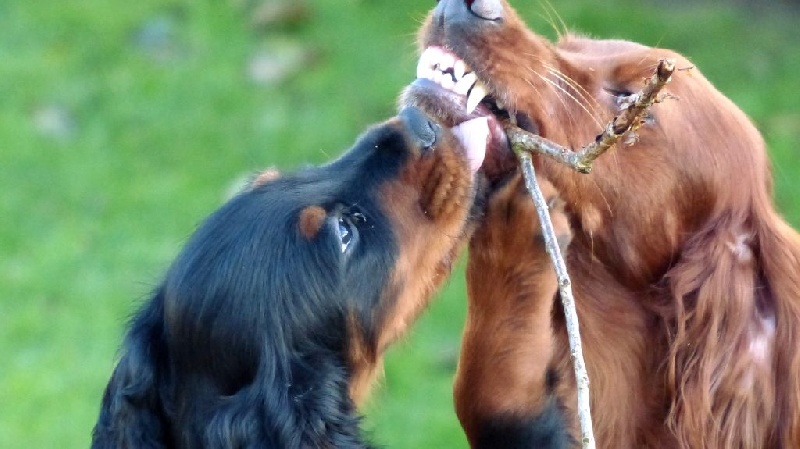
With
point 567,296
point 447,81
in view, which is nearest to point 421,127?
point 447,81

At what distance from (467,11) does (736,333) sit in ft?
3.83

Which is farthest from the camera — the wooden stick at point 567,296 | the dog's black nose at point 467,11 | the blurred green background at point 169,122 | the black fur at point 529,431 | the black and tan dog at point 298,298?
the blurred green background at point 169,122

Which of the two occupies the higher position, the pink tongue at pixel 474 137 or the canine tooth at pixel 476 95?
the canine tooth at pixel 476 95

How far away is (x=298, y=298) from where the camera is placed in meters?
3.13

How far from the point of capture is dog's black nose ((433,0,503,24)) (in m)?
3.20

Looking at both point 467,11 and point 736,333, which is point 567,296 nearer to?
point 736,333

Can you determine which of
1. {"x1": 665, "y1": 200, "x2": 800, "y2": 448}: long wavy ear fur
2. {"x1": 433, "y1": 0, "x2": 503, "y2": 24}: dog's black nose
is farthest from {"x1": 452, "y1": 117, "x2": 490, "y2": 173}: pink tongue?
{"x1": 665, "y1": 200, "x2": 800, "y2": 448}: long wavy ear fur

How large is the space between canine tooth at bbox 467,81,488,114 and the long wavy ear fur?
76 centimetres

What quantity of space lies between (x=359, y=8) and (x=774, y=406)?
612cm

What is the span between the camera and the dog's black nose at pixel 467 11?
3.20 meters

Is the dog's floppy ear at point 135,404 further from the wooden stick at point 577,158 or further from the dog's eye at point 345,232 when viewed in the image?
the wooden stick at point 577,158

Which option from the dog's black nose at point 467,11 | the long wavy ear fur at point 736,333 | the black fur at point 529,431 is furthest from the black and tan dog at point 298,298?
the long wavy ear fur at point 736,333

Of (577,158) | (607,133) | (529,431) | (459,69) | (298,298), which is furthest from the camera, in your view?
(529,431)

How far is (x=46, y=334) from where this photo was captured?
22.0 feet
